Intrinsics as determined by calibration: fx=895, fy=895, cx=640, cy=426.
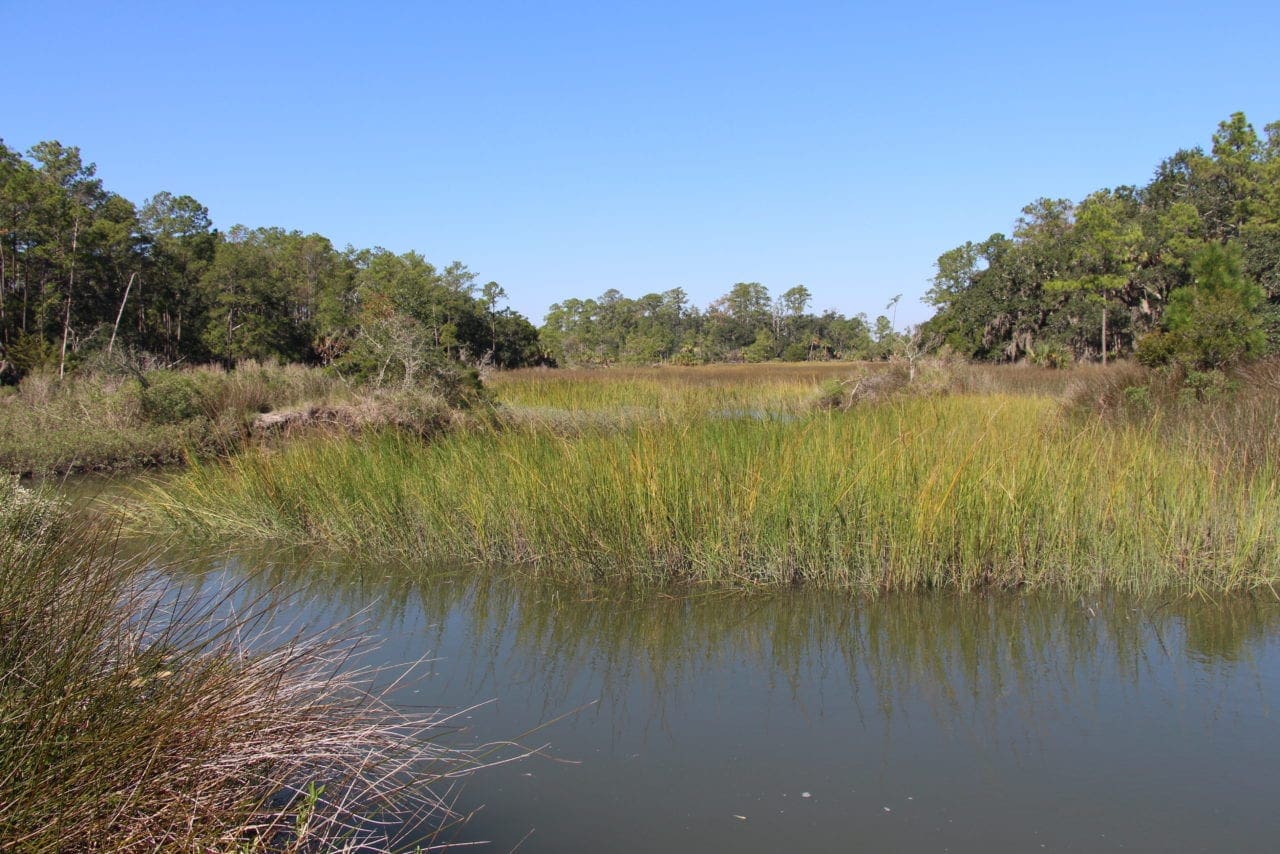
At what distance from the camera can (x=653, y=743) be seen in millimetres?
3734

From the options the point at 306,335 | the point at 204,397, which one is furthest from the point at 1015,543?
the point at 306,335

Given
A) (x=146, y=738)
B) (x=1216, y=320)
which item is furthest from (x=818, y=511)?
(x=1216, y=320)

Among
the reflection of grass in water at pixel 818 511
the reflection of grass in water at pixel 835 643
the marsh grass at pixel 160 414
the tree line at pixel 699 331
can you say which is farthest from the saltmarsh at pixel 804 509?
the tree line at pixel 699 331

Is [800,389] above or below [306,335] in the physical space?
below

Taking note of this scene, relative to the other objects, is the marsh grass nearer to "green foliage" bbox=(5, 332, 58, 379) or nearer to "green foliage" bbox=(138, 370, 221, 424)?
"green foliage" bbox=(138, 370, 221, 424)

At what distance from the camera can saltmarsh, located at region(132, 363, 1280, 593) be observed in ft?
17.8

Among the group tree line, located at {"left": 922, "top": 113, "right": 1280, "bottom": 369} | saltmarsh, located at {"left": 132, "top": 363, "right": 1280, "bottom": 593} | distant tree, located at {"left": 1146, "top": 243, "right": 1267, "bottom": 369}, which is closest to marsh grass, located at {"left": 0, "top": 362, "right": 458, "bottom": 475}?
saltmarsh, located at {"left": 132, "top": 363, "right": 1280, "bottom": 593}

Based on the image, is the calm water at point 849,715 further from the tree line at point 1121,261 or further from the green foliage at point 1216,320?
the tree line at point 1121,261

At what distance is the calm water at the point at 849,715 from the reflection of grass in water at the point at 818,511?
0.89 ft

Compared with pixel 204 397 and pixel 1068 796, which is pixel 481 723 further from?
pixel 204 397

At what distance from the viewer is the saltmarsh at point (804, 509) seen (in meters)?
5.44

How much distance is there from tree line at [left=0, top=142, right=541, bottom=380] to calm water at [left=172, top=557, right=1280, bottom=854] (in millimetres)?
14706

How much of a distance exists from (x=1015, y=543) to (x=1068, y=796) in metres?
2.38

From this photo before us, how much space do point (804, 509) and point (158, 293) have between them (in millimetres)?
30949
